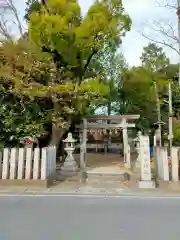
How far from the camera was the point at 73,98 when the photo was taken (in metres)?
14.0

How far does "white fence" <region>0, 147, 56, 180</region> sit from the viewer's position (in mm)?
10312

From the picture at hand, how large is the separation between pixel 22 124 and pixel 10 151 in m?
3.68

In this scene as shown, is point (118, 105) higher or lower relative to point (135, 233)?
higher

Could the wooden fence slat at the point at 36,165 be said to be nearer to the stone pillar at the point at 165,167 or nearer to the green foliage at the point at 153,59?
the stone pillar at the point at 165,167

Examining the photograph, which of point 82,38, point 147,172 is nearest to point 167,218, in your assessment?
point 147,172

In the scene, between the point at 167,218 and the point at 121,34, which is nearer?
the point at 167,218

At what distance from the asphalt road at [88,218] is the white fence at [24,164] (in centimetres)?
179

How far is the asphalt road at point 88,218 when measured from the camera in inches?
198

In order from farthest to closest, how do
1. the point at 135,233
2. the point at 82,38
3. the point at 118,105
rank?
1. the point at 118,105
2. the point at 82,38
3. the point at 135,233

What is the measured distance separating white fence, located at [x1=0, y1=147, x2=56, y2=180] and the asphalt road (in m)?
1.79

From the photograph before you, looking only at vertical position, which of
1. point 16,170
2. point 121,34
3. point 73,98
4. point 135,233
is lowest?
point 135,233

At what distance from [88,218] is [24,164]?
4.82 meters

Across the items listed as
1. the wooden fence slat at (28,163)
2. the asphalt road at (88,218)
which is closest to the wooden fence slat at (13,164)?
the wooden fence slat at (28,163)

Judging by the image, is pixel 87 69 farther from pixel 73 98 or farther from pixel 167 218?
pixel 167 218
